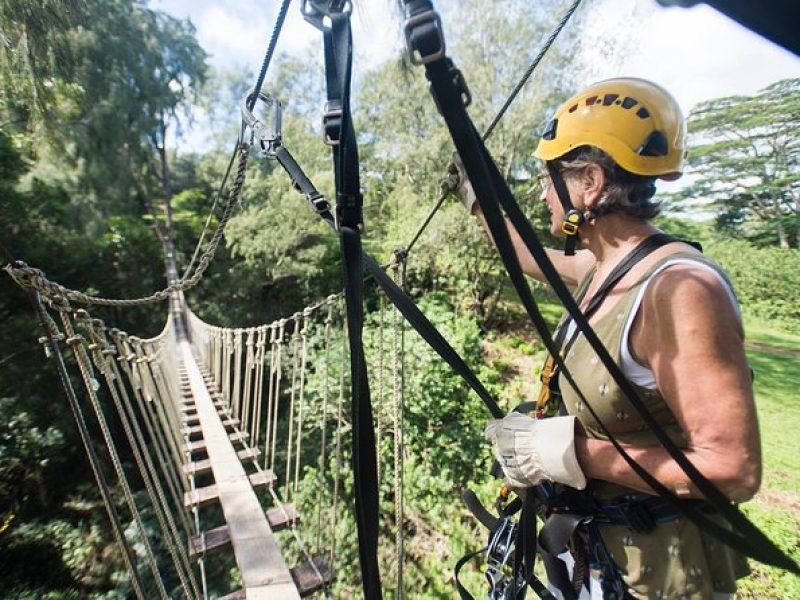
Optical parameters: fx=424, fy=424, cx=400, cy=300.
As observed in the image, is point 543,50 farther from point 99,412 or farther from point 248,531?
point 248,531

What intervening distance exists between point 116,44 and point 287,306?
238 inches

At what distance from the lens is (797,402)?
185 inches

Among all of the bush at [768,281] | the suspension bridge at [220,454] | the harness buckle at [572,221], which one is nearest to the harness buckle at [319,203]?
the harness buckle at [572,221]

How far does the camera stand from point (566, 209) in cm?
68

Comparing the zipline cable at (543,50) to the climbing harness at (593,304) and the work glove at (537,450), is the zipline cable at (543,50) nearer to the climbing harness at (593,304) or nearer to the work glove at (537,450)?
the climbing harness at (593,304)

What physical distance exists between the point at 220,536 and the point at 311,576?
448mm

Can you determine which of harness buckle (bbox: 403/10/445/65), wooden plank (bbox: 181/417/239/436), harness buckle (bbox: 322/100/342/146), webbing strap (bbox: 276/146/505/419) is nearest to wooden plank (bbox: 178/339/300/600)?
wooden plank (bbox: 181/417/239/436)

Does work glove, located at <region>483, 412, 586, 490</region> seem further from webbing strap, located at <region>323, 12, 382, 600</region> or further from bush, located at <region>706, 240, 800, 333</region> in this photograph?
bush, located at <region>706, 240, 800, 333</region>

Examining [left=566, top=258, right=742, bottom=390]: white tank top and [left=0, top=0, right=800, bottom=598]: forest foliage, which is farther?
[left=0, top=0, right=800, bottom=598]: forest foliage

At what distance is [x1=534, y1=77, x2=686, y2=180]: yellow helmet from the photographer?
633 millimetres

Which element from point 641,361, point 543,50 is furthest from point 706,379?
point 543,50

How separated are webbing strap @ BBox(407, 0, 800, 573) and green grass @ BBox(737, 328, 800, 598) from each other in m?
2.33

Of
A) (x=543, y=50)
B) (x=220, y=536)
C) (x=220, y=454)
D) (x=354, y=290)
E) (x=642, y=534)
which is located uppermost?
(x=543, y=50)

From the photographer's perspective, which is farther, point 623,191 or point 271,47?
point 271,47
